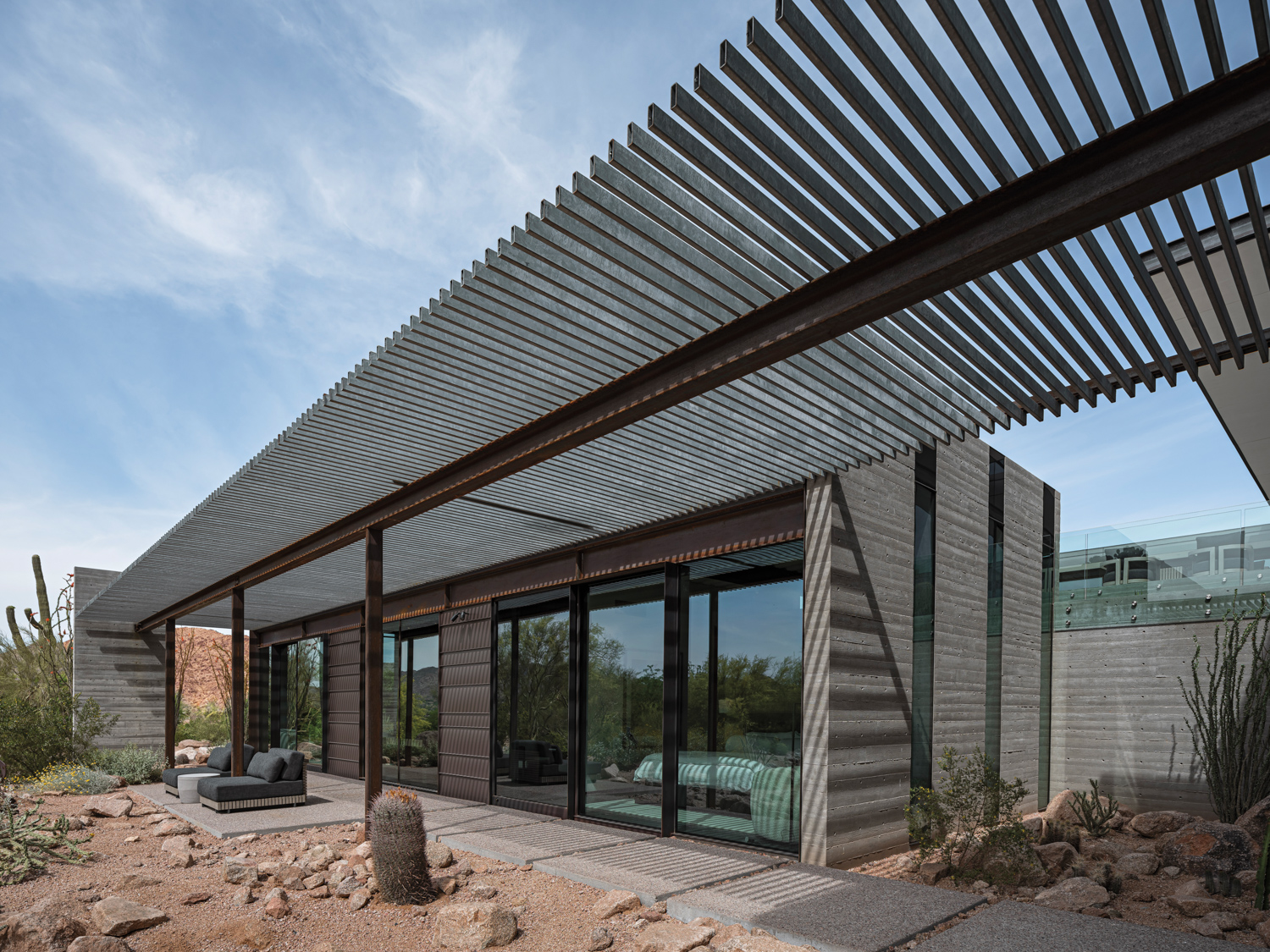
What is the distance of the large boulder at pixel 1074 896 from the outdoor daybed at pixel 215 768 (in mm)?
9896

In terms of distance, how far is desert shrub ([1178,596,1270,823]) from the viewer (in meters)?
8.08

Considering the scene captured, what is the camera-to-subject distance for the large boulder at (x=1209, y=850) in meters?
5.88

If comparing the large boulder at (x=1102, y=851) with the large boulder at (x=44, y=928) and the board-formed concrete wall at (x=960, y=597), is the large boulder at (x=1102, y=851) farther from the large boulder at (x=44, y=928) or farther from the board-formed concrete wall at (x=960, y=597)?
the large boulder at (x=44, y=928)

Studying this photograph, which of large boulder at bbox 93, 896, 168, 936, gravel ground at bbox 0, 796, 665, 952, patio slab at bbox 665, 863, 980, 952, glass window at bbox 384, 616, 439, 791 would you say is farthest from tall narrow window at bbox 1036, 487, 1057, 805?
large boulder at bbox 93, 896, 168, 936

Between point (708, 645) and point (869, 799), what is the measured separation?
1.95 meters

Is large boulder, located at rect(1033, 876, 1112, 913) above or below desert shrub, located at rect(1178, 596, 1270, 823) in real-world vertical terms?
below

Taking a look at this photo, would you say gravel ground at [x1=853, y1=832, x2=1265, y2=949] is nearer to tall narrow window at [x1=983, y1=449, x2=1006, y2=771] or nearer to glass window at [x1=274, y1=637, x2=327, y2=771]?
tall narrow window at [x1=983, y1=449, x2=1006, y2=771]

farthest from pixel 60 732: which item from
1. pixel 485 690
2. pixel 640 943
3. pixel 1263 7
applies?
pixel 1263 7

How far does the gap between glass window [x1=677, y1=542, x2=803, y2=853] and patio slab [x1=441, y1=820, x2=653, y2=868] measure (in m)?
0.77

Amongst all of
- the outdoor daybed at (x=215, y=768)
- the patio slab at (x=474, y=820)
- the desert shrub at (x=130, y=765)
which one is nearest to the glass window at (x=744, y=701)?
the patio slab at (x=474, y=820)

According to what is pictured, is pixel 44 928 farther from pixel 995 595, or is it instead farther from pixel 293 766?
pixel 995 595

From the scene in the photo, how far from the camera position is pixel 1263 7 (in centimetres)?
227

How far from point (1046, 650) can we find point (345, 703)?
11.4 m

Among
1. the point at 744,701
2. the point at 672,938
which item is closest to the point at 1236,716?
the point at 744,701
